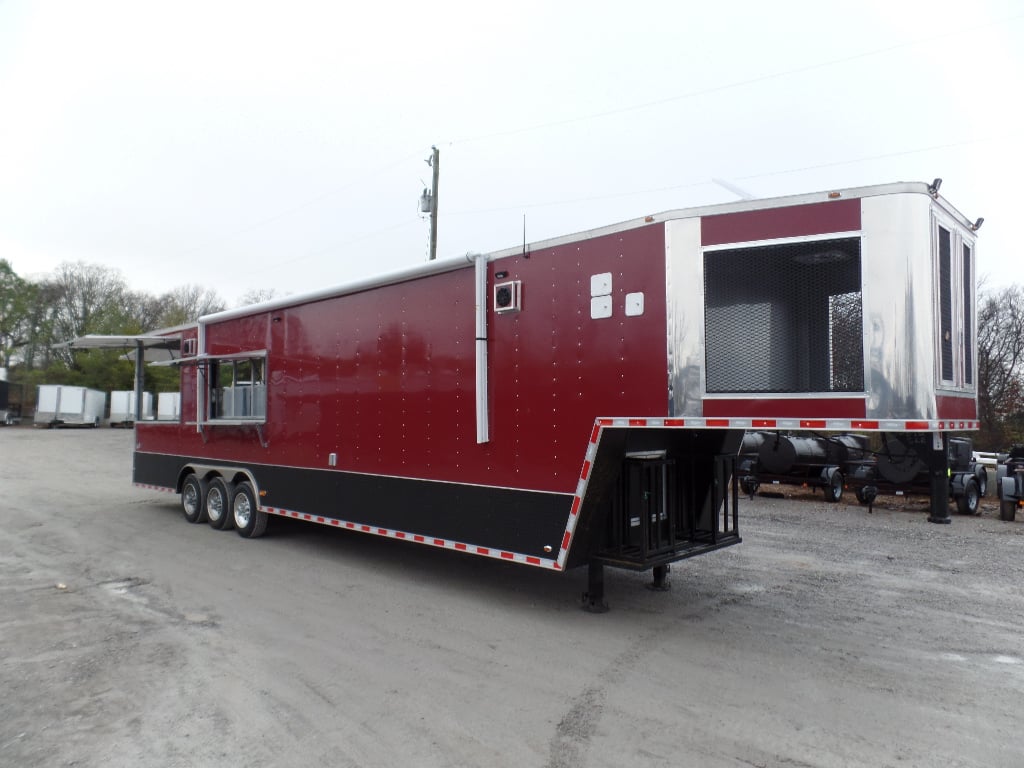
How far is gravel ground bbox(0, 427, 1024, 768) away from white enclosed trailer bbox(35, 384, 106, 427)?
3650 cm

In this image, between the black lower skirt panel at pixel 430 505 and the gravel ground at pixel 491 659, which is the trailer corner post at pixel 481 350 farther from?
the gravel ground at pixel 491 659

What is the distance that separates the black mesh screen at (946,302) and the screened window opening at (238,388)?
7957 millimetres

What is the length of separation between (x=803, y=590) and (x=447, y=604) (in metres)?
3.72

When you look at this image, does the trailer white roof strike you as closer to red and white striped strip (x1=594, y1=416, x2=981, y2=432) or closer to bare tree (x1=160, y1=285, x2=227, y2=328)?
red and white striped strip (x1=594, y1=416, x2=981, y2=432)

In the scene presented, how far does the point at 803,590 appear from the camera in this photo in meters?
7.29

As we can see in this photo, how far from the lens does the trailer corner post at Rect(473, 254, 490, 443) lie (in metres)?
6.60

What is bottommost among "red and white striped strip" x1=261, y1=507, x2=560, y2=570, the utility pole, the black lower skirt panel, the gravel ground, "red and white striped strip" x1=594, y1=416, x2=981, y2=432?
the gravel ground

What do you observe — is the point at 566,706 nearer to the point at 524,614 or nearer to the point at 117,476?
the point at 524,614

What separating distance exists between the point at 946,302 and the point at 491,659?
4291 millimetres

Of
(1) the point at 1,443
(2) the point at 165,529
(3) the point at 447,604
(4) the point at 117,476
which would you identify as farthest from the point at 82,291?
(3) the point at 447,604

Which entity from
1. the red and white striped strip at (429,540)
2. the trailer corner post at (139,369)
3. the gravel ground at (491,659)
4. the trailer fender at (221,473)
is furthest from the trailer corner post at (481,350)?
the trailer corner post at (139,369)

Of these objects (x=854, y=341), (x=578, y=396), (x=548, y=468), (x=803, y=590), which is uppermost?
(x=854, y=341)

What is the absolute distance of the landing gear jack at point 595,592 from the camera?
20.8ft


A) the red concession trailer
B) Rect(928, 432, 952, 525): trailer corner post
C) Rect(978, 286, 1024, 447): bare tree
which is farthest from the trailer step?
Rect(978, 286, 1024, 447): bare tree
